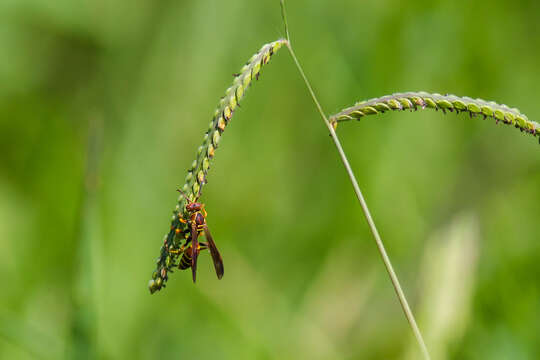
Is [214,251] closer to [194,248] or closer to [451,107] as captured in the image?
[194,248]

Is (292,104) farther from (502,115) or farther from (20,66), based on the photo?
(502,115)

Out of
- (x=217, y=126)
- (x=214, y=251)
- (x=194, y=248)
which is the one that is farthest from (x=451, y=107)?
(x=214, y=251)

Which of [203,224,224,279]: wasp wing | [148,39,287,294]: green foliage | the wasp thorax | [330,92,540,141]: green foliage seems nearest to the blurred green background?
[203,224,224,279]: wasp wing

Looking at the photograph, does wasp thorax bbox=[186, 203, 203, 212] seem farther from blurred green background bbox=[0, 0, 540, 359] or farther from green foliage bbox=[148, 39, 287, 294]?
green foliage bbox=[148, 39, 287, 294]

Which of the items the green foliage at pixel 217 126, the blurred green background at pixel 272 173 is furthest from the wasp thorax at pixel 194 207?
the green foliage at pixel 217 126

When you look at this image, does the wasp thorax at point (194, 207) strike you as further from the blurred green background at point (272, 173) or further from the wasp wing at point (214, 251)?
the blurred green background at point (272, 173)

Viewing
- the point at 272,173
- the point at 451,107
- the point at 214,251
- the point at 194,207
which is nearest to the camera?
the point at 451,107

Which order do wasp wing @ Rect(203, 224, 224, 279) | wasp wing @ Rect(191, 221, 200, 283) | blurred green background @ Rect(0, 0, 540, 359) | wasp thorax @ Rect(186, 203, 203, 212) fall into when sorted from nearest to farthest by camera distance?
wasp wing @ Rect(191, 221, 200, 283) → wasp thorax @ Rect(186, 203, 203, 212) → wasp wing @ Rect(203, 224, 224, 279) → blurred green background @ Rect(0, 0, 540, 359)

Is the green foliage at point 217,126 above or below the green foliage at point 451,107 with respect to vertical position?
Result: below

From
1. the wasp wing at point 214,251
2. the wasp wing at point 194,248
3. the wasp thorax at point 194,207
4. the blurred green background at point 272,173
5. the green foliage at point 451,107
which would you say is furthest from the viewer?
the blurred green background at point 272,173
